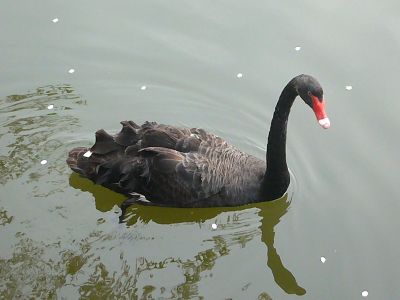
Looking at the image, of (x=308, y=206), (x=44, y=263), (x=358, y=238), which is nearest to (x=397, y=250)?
(x=358, y=238)

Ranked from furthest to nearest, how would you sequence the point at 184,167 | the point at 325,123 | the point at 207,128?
the point at 207,128 → the point at 184,167 → the point at 325,123

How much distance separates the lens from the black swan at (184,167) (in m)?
5.79

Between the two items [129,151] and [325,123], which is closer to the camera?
[325,123]

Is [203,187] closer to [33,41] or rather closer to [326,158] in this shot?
[326,158]

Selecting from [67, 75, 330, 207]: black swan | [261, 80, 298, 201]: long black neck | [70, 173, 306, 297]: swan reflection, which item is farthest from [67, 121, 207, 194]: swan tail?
[261, 80, 298, 201]: long black neck

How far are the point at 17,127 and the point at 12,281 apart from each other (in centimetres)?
187

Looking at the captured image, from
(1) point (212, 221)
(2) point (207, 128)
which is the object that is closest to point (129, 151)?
(1) point (212, 221)

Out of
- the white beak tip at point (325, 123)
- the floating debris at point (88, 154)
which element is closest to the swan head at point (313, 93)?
the white beak tip at point (325, 123)

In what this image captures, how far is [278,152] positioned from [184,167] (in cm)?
78

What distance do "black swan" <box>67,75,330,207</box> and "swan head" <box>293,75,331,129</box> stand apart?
0.10m

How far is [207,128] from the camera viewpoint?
6.85 metres

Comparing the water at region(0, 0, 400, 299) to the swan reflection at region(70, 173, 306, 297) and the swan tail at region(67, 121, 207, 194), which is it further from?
the swan tail at region(67, 121, 207, 194)

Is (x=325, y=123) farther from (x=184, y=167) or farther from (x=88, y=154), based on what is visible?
(x=88, y=154)

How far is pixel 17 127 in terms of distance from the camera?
6707 mm
